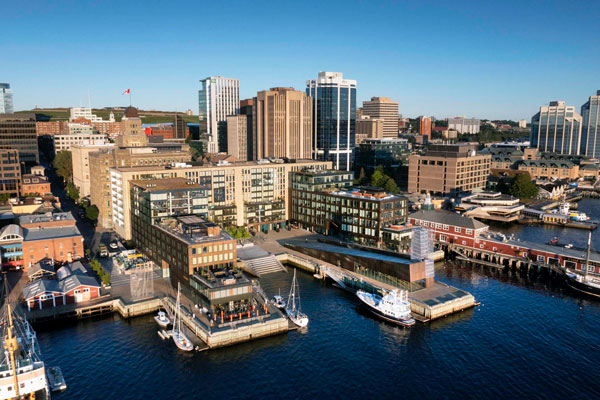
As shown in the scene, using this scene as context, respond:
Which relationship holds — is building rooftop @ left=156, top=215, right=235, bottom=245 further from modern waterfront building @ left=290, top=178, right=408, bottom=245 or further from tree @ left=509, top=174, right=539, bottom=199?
tree @ left=509, top=174, right=539, bottom=199

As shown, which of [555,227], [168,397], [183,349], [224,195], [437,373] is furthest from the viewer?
[555,227]

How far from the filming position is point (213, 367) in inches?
2137

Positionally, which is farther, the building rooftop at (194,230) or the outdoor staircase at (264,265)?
the outdoor staircase at (264,265)

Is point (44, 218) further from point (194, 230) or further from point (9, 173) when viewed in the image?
point (9, 173)

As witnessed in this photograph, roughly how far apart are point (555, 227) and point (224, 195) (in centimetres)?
8735

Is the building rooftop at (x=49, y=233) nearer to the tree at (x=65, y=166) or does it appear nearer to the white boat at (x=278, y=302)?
the white boat at (x=278, y=302)

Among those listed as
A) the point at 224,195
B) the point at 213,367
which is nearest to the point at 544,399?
the point at 213,367

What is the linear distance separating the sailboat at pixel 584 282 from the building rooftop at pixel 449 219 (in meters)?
22.1

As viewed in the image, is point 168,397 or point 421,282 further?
point 421,282

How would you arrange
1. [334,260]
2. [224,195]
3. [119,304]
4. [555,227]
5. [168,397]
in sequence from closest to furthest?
[168,397] < [119,304] < [334,260] < [224,195] < [555,227]

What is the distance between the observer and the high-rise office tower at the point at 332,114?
594ft

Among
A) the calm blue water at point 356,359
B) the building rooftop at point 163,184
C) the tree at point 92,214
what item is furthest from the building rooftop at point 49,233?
the calm blue water at point 356,359

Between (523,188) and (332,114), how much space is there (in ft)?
237

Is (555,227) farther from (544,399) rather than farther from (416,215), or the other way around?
(544,399)
